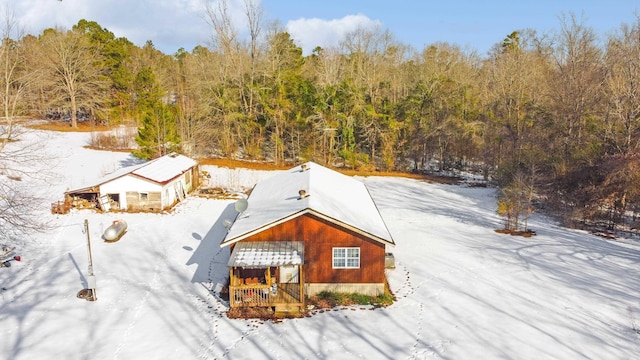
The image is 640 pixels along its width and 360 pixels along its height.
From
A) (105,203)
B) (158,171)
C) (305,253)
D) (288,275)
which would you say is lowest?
(288,275)

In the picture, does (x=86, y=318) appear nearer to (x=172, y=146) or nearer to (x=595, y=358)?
(x=595, y=358)

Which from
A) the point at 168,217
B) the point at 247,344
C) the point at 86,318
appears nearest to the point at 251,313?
the point at 247,344

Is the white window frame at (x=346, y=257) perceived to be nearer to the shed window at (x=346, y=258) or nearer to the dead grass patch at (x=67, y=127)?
the shed window at (x=346, y=258)

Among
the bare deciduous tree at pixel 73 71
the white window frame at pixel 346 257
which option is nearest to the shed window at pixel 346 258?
the white window frame at pixel 346 257

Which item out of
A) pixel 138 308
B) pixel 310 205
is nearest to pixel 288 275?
pixel 310 205

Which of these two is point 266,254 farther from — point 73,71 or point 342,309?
point 73,71
